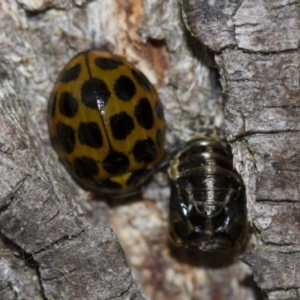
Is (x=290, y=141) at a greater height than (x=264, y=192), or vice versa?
(x=290, y=141)

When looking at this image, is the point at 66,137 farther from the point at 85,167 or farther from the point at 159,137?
the point at 159,137

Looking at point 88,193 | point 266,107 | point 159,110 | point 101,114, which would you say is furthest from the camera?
point 88,193

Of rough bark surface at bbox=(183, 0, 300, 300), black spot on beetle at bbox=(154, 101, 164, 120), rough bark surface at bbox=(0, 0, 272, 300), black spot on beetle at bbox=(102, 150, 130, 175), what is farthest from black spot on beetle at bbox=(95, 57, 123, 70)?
rough bark surface at bbox=(183, 0, 300, 300)

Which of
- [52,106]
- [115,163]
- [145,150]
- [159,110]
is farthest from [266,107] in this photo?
[52,106]

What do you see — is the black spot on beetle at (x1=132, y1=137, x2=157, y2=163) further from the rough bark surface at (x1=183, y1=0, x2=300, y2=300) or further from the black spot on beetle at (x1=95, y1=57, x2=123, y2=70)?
the rough bark surface at (x1=183, y1=0, x2=300, y2=300)

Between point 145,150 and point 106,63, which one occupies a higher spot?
point 106,63

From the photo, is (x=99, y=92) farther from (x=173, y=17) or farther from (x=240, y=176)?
(x=240, y=176)

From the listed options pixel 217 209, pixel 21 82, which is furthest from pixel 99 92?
pixel 217 209
